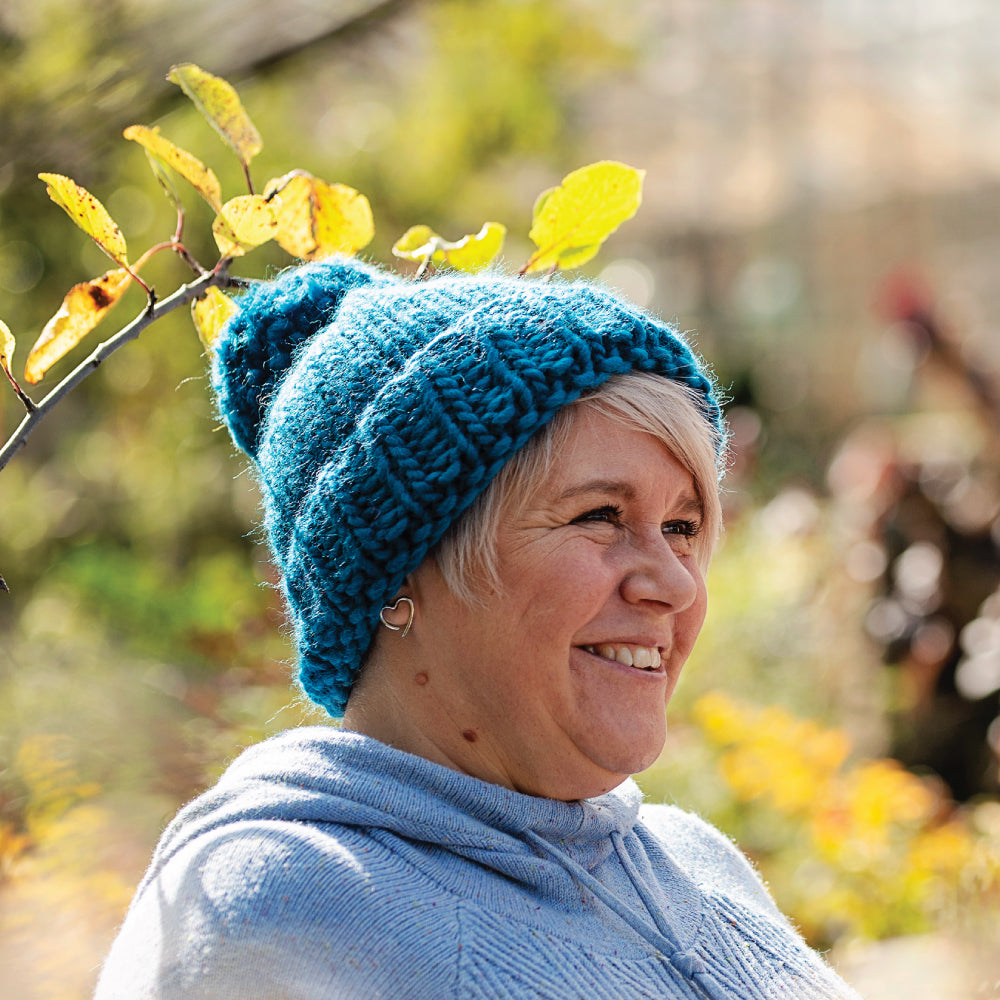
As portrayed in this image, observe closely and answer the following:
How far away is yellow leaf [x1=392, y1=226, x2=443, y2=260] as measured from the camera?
161 cm

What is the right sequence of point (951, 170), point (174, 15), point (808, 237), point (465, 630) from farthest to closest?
point (808, 237), point (951, 170), point (174, 15), point (465, 630)

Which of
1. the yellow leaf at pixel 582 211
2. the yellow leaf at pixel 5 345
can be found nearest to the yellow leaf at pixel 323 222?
the yellow leaf at pixel 582 211

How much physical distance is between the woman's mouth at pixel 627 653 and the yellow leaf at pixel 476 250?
0.59m

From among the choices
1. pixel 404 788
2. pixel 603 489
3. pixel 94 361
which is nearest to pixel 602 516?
pixel 603 489

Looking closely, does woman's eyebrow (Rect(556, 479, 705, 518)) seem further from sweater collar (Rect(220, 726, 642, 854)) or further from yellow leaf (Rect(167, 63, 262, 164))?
yellow leaf (Rect(167, 63, 262, 164))

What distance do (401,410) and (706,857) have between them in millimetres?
877

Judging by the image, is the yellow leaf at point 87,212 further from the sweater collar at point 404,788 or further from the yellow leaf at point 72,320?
the sweater collar at point 404,788

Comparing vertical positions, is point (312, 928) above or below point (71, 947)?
above

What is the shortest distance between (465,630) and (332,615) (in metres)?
0.17

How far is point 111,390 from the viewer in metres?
6.09

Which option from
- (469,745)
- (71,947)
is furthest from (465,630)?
(71,947)

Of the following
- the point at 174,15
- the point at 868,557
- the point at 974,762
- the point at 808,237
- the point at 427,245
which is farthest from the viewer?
the point at 808,237

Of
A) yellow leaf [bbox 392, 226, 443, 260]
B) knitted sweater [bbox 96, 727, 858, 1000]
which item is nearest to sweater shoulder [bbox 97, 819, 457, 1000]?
knitted sweater [bbox 96, 727, 858, 1000]

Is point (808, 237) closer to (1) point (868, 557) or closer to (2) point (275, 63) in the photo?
(1) point (868, 557)
